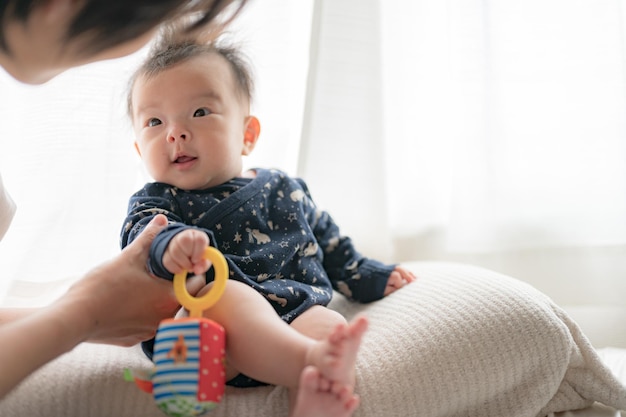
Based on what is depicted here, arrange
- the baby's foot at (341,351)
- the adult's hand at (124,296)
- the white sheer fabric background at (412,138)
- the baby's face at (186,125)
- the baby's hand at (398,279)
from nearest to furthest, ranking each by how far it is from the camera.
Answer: the baby's foot at (341,351) → the adult's hand at (124,296) → the baby's face at (186,125) → the baby's hand at (398,279) → the white sheer fabric background at (412,138)

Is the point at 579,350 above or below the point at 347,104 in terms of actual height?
below

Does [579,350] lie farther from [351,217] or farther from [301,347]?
[351,217]

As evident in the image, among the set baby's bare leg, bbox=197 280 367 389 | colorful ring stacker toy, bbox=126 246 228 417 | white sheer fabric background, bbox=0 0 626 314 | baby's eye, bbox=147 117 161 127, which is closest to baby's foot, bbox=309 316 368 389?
baby's bare leg, bbox=197 280 367 389

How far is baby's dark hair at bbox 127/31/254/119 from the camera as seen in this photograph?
1230 mm

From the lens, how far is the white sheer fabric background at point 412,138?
151 cm

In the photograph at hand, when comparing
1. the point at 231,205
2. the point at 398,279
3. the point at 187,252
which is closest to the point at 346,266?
the point at 398,279

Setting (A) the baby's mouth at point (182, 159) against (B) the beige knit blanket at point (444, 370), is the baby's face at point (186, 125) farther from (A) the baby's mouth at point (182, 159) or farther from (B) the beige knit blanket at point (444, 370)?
(B) the beige knit blanket at point (444, 370)

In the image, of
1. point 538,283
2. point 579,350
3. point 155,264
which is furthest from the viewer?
point 538,283

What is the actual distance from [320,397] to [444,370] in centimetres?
27

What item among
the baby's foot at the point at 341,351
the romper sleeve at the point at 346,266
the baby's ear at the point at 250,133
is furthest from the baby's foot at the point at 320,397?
the baby's ear at the point at 250,133

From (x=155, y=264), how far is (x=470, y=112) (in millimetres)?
963

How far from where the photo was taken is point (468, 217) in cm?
169

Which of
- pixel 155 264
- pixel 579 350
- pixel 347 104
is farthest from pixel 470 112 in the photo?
pixel 155 264

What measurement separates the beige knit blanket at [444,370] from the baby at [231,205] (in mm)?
66
